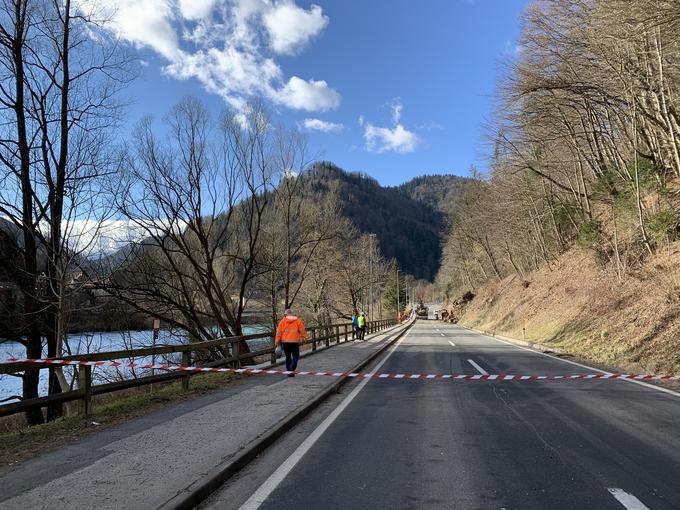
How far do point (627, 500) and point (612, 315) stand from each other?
678 inches

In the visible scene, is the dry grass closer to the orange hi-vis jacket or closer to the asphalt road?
the asphalt road

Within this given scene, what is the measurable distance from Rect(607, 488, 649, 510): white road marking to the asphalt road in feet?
0.05

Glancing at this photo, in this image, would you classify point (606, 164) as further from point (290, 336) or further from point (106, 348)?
point (106, 348)

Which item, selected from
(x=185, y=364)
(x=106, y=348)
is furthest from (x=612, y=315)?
(x=106, y=348)

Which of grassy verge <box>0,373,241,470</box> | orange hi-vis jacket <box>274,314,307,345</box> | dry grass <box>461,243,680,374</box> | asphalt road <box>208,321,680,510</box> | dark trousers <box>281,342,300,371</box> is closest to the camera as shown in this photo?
asphalt road <box>208,321,680,510</box>

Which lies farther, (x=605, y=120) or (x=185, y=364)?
(x=605, y=120)

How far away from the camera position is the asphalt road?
4.17 meters

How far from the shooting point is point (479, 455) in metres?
5.39

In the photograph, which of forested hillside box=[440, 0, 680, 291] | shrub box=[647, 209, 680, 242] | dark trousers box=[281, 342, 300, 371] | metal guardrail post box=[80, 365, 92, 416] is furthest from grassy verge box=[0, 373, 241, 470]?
shrub box=[647, 209, 680, 242]

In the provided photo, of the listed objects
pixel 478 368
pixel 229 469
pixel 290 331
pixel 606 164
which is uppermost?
pixel 606 164

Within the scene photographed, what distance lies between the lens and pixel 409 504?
404 cm

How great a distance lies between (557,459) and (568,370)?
8.60 metres

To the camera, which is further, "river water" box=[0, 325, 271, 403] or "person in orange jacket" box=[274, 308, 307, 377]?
"river water" box=[0, 325, 271, 403]

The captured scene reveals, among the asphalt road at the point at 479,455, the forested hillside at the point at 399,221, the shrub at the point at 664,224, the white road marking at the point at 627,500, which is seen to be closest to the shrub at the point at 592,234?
the shrub at the point at 664,224
